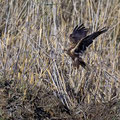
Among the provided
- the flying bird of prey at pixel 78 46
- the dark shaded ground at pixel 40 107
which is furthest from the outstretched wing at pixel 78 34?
the dark shaded ground at pixel 40 107

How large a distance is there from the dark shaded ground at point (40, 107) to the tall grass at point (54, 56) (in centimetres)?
8

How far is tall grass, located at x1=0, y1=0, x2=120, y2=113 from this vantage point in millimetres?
3990

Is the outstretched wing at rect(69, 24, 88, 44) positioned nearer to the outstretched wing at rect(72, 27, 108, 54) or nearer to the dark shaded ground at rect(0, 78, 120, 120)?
the outstretched wing at rect(72, 27, 108, 54)

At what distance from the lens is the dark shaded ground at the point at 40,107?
3635mm

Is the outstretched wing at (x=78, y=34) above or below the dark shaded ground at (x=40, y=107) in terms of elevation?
above

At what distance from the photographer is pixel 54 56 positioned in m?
4.16

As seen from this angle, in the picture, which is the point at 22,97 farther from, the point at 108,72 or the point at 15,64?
the point at 108,72

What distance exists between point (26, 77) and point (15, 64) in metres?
0.21

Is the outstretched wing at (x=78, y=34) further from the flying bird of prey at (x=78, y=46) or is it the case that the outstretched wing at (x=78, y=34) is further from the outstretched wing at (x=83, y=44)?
the outstretched wing at (x=83, y=44)

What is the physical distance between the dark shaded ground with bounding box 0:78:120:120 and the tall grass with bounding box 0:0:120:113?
8 cm

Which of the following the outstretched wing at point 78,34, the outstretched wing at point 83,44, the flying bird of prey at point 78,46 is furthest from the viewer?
the outstretched wing at point 78,34

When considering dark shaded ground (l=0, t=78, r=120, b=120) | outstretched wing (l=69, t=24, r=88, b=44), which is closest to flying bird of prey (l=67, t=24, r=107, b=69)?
outstretched wing (l=69, t=24, r=88, b=44)

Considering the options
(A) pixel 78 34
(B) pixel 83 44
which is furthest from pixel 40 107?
(A) pixel 78 34

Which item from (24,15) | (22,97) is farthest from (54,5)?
(22,97)
